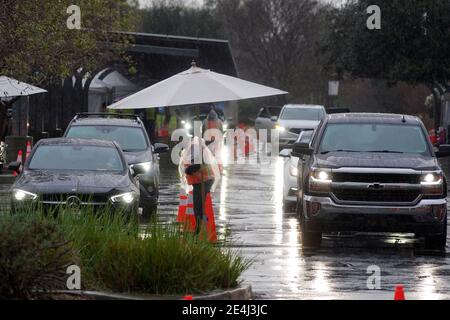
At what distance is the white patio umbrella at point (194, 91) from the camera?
56.2 ft

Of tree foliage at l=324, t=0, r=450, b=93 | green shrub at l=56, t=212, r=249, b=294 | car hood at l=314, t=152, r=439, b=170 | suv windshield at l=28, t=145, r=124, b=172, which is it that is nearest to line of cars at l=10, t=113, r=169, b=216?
suv windshield at l=28, t=145, r=124, b=172

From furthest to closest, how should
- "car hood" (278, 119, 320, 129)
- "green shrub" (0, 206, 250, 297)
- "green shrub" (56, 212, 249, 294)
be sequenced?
"car hood" (278, 119, 320, 129) < "green shrub" (56, 212, 249, 294) < "green shrub" (0, 206, 250, 297)

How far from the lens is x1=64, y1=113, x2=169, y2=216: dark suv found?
69.5 ft

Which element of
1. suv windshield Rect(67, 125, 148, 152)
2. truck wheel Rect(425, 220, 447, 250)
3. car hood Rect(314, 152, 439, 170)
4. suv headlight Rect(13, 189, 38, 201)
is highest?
suv windshield Rect(67, 125, 148, 152)

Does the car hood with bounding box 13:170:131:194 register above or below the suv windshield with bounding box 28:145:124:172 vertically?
below

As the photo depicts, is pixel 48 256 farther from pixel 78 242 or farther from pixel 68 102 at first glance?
pixel 68 102

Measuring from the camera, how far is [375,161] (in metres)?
16.4

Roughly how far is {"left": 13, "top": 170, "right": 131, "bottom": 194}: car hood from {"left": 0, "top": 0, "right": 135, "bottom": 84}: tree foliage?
280 centimetres

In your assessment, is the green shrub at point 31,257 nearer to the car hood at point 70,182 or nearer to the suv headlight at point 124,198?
the car hood at point 70,182

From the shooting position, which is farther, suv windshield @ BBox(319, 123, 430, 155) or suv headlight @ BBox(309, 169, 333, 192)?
suv windshield @ BBox(319, 123, 430, 155)

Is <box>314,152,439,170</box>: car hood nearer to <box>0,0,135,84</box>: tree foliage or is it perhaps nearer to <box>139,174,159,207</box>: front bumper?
<box>139,174,159,207</box>: front bumper

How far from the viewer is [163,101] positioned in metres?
17.0

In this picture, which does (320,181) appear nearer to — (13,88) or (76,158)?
(76,158)

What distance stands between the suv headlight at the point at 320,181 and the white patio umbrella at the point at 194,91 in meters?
1.73
